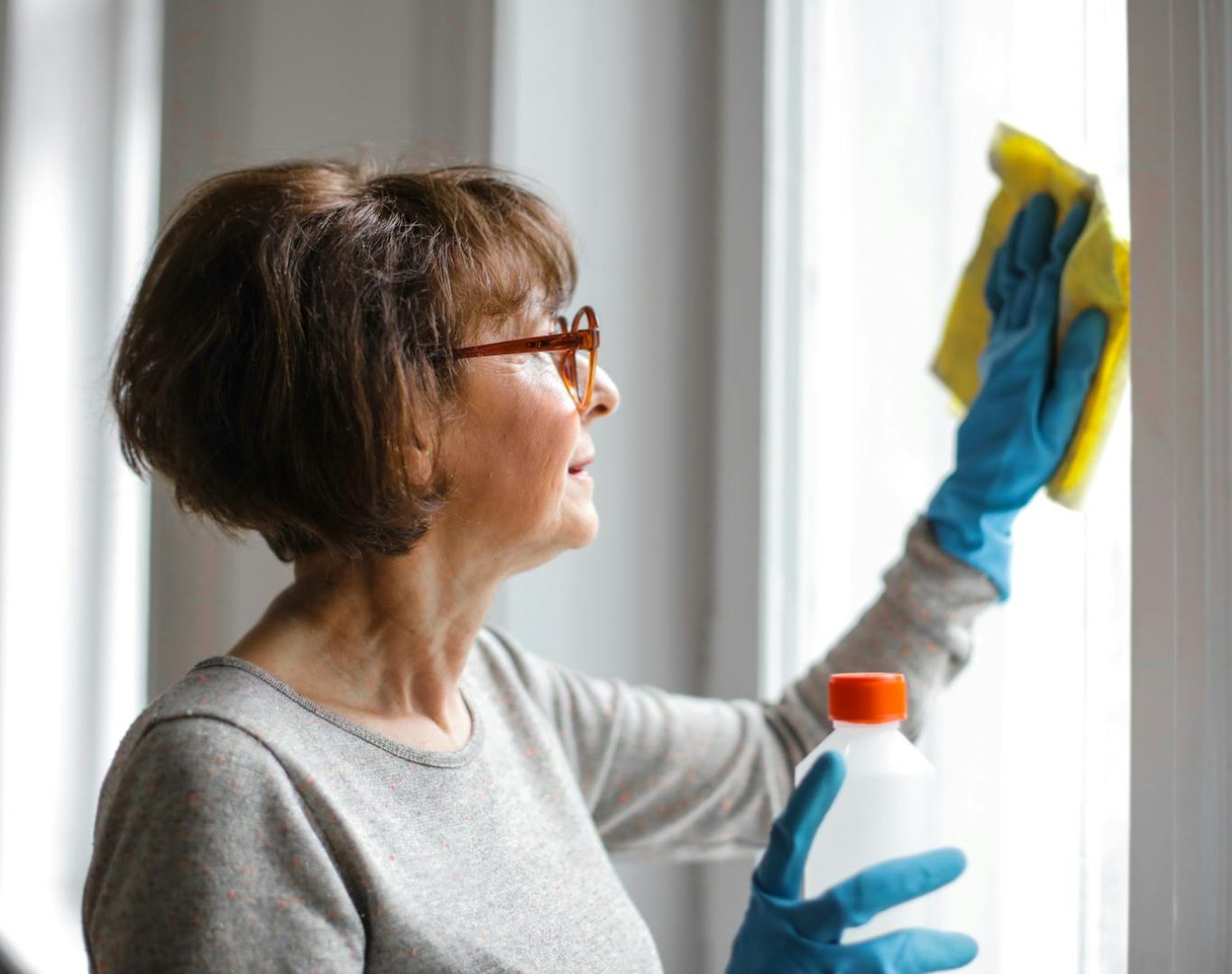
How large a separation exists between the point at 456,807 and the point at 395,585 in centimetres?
17

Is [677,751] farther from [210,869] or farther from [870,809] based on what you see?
[210,869]

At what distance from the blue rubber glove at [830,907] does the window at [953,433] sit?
0.23 metres

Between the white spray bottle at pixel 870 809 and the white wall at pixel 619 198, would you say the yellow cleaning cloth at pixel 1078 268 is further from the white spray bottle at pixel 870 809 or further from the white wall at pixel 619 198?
the white wall at pixel 619 198

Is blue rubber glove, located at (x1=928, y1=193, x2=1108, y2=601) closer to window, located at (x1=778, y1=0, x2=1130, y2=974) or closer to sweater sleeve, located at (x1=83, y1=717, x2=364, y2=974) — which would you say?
window, located at (x1=778, y1=0, x2=1130, y2=974)

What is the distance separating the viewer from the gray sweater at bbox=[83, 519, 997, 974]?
0.70m

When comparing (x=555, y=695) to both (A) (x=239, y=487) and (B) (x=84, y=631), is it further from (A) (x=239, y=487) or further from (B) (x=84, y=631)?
(B) (x=84, y=631)

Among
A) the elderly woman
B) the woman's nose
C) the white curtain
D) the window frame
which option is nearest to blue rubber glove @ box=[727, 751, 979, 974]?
the elderly woman

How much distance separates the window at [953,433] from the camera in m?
0.93

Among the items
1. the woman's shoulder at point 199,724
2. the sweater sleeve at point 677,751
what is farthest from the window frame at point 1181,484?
the woman's shoulder at point 199,724

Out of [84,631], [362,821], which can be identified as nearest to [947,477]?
[362,821]

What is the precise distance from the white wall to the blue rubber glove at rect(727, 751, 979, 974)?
558mm

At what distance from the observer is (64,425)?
5.54ft

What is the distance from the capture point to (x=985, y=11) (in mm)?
1043

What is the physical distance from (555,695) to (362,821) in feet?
1.08
